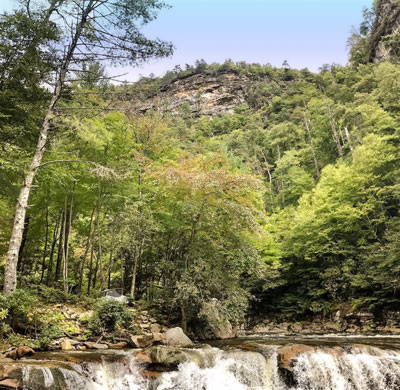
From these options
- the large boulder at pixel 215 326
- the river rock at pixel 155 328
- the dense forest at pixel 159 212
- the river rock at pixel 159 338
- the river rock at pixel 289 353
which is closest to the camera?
the river rock at pixel 289 353

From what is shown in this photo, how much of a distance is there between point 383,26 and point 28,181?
5636 centimetres

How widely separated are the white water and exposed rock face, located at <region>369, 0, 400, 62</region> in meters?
47.9

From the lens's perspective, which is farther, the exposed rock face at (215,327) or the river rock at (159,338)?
the exposed rock face at (215,327)

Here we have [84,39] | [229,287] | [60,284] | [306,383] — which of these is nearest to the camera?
[306,383]

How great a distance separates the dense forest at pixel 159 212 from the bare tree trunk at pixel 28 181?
0.35m

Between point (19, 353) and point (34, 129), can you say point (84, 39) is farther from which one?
point (19, 353)

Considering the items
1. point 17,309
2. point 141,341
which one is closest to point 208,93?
point 141,341

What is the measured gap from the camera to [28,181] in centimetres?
928

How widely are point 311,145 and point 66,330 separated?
3483 cm

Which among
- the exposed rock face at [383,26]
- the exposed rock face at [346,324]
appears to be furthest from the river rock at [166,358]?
the exposed rock face at [383,26]

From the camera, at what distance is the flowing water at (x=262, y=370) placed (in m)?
7.40

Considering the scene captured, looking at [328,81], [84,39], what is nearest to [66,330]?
[84,39]

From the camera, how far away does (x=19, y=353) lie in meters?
7.29

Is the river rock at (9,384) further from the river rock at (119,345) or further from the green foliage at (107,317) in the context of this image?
the green foliage at (107,317)
